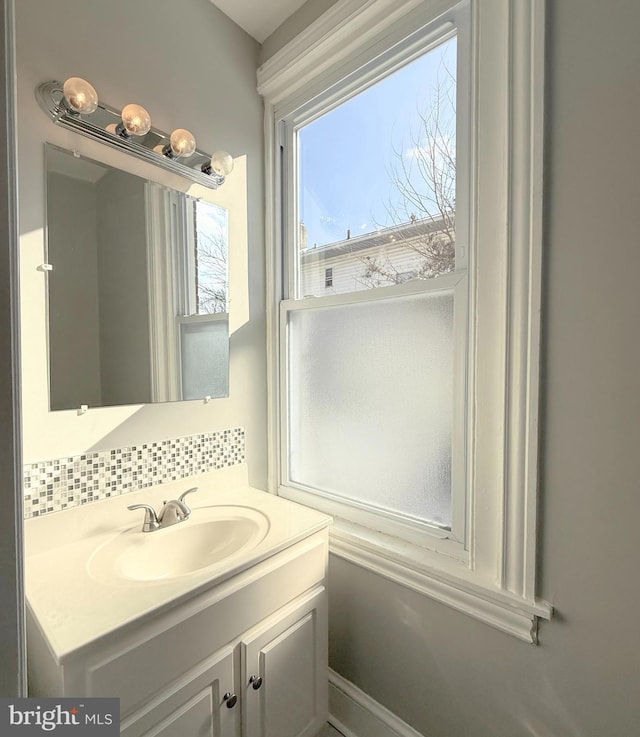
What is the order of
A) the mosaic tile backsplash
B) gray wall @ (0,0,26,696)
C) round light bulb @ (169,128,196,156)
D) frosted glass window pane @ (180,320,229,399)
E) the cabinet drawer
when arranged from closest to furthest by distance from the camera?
gray wall @ (0,0,26,696) < the cabinet drawer < the mosaic tile backsplash < round light bulb @ (169,128,196,156) < frosted glass window pane @ (180,320,229,399)

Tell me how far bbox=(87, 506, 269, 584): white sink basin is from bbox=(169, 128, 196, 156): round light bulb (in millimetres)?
1199

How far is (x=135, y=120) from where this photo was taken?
1103 millimetres

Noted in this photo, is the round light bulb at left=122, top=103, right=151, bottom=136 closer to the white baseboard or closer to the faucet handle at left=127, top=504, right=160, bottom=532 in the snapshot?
the faucet handle at left=127, top=504, right=160, bottom=532

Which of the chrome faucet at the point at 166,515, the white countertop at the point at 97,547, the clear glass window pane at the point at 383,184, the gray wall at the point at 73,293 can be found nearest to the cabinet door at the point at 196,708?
the white countertop at the point at 97,547

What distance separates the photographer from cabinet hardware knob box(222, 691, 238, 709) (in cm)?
91

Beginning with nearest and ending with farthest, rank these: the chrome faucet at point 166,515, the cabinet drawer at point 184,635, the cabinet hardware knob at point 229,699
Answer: the cabinet drawer at point 184,635
the cabinet hardware knob at point 229,699
the chrome faucet at point 166,515

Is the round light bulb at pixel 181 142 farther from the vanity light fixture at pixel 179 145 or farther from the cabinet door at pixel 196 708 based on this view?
the cabinet door at pixel 196 708

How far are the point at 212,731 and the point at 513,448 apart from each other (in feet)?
3.29

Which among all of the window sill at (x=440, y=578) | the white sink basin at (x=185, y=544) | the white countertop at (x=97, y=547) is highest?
the white countertop at (x=97, y=547)

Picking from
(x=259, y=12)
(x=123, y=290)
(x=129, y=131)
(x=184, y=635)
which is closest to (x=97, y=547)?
(x=184, y=635)

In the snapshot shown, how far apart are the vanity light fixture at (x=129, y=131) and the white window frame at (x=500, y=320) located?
2.28ft

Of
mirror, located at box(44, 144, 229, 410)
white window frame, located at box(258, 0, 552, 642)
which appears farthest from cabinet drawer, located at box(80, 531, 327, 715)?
mirror, located at box(44, 144, 229, 410)

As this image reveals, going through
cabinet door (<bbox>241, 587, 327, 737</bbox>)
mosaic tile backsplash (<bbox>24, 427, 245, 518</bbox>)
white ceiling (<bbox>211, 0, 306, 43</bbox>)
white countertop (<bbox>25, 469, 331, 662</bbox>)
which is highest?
white ceiling (<bbox>211, 0, 306, 43</bbox>)

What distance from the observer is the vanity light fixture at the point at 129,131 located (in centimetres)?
101
